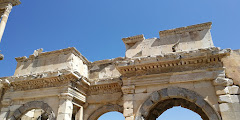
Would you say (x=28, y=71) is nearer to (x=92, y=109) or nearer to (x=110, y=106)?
(x=92, y=109)

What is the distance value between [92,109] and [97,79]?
54.8 inches

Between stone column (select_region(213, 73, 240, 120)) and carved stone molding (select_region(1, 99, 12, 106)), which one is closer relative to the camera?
stone column (select_region(213, 73, 240, 120))

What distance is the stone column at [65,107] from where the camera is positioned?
24.2 feet

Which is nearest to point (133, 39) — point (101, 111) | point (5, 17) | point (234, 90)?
point (101, 111)

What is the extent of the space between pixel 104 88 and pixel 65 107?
2.05m

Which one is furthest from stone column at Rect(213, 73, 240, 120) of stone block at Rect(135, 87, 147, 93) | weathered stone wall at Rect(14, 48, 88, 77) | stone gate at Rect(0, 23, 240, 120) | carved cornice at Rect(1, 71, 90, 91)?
weathered stone wall at Rect(14, 48, 88, 77)

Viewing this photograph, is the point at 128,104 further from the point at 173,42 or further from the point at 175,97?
the point at 173,42

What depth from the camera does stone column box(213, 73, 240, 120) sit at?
5555mm

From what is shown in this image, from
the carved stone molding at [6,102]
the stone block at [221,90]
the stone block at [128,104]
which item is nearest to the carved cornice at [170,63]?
the stone block at [221,90]

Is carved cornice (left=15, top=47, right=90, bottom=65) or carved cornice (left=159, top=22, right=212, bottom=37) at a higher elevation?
carved cornice (left=15, top=47, right=90, bottom=65)

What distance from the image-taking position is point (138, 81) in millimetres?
6914

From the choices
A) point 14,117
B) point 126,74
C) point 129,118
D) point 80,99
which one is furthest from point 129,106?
point 14,117

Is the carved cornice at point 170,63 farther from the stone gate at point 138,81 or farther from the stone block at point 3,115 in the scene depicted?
the stone block at point 3,115

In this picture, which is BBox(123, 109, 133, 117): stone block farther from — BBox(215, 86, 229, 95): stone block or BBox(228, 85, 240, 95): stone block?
BBox(228, 85, 240, 95): stone block
